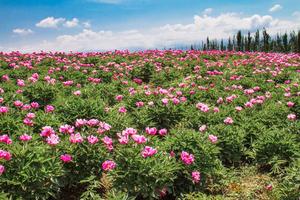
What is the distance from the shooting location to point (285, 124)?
7.80m

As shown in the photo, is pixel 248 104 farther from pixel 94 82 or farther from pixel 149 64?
pixel 149 64

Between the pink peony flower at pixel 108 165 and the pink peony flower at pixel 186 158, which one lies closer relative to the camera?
the pink peony flower at pixel 108 165

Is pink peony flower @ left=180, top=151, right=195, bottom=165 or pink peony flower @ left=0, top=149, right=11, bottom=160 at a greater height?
pink peony flower @ left=0, top=149, right=11, bottom=160

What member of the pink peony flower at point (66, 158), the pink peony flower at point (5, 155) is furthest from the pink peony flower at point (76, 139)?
the pink peony flower at point (5, 155)

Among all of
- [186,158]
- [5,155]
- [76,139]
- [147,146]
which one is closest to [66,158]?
[76,139]

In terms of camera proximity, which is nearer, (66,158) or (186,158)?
(66,158)

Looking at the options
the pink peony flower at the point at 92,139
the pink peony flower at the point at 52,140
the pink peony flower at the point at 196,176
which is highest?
the pink peony flower at the point at 52,140

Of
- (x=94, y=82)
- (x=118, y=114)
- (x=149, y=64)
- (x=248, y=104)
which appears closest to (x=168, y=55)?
(x=149, y=64)

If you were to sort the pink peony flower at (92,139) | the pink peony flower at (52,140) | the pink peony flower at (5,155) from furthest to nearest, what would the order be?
1. the pink peony flower at (92,139)
2. the pink peony flower at (52,140)
3. the pink peony flower at (5,155)

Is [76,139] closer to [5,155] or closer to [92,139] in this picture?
[92,139]

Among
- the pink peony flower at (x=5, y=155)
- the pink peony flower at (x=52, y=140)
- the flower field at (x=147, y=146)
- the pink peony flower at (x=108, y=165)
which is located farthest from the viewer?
the pink peony flower at (x=52, y=140)

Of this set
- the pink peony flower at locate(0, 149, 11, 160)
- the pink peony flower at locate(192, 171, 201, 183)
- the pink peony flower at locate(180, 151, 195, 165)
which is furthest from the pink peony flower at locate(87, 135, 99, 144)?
the pink peony flower at locate(192, 171, 201, 183)

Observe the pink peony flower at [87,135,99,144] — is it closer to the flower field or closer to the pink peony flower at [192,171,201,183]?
the flower field

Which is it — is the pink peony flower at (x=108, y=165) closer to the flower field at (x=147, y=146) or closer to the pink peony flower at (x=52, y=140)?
the flower field at (x=147, y=146)
